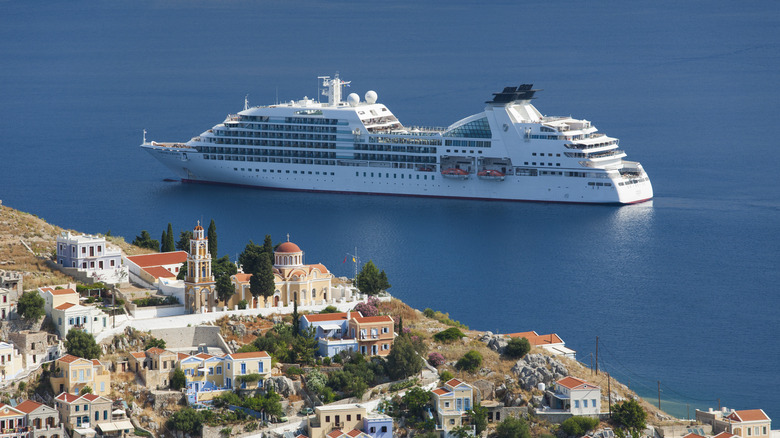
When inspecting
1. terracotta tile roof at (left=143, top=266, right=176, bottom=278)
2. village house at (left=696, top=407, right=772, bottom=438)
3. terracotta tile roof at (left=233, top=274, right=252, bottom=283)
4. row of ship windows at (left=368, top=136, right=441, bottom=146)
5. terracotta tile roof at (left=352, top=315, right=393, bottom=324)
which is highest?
row of ship windows at (left=368, top=136, right=441, bottom=146)

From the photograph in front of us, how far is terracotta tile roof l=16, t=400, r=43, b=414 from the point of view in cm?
6094

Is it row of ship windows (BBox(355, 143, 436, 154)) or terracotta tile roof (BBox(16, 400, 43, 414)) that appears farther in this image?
row of ship windows (BBox(355, 143, 436, 154))

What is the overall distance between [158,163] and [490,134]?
3610cm

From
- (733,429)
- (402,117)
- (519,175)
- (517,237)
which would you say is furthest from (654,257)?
(402,117)

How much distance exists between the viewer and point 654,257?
330 ft

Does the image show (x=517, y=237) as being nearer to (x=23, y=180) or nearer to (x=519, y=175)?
(x=519, y=175)

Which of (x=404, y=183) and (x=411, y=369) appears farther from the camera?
(x=404, y=183)

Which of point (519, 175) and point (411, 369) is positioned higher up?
point (519, 175)

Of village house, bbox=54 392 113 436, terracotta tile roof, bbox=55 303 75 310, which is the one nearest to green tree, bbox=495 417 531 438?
village house, bbox=54 392 113 436

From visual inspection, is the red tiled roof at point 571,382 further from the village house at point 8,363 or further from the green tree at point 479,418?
the village house at point 8,363

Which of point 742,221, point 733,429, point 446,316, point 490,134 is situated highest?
point 490,134

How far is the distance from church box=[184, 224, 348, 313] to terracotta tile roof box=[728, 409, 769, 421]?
797 inches

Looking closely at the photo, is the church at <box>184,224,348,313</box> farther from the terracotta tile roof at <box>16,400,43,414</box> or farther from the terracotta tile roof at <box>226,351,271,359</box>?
the terracotta tile roof at <box>16,400,43,414</box>

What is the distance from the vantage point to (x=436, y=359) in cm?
6788
